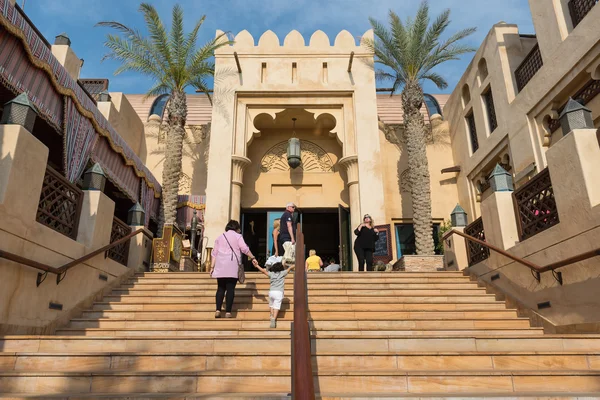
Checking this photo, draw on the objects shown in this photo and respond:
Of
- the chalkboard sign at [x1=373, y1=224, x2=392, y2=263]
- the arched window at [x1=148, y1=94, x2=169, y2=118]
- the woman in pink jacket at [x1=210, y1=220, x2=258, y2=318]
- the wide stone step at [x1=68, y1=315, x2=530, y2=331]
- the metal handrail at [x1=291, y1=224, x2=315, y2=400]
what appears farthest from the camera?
the arched window at [x1=148, y1=94, x2=169, y2=118]

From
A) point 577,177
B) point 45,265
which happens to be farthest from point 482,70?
point 45,265

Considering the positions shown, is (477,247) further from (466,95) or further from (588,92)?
(466,95)

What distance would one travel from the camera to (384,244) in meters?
11.6

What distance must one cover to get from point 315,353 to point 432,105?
15.4 meters

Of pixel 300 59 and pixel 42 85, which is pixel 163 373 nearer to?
pixel 42 85

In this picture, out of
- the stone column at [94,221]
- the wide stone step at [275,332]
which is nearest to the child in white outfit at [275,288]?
the wide stone step at [275,332]

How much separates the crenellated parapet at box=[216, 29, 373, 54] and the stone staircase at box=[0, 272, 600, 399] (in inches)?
392

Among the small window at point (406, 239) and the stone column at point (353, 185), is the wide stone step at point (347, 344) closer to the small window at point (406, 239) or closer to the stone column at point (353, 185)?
the stone column at point (353, 185)

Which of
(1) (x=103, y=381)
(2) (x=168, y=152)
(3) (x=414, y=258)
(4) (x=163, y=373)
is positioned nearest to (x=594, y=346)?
(4) (x=163, y=373)

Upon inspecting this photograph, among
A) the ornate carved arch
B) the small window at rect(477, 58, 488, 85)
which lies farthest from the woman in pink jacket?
the small window at rect(477, 58, 488, 85)

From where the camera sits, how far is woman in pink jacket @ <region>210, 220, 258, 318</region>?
5.45m

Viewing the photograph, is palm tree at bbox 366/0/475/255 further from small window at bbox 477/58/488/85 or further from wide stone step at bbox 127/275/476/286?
wide stone step at bbox 127/275/476/286

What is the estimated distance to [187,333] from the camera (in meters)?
4.71

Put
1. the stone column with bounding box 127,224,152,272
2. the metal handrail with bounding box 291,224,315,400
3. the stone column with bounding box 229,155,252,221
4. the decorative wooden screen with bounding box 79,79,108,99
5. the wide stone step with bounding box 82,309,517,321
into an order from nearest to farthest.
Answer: the metal handrail with bounding box 291,224,315,400, the wide stone step with bounding box 82,309,517,321, the stone column with bounding box 127,224,152,272, the stone column with bounding box 229,155,252,221, the decorative wooden screen with bounding box 79,79,108,99
